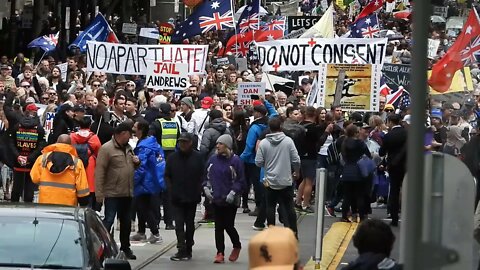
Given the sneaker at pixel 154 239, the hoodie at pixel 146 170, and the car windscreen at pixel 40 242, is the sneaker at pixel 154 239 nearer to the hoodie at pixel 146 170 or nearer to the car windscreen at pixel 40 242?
the hoodie at pixel 146 170

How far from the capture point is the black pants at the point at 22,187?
19.5 m

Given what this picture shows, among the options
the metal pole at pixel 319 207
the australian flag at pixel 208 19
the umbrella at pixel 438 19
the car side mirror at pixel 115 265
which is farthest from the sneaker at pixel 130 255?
the umbrella at pixel 438 19

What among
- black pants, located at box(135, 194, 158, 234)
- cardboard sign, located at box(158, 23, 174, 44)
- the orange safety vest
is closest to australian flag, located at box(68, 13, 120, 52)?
cardboard sign, located at box(158, 23, 174, 44)

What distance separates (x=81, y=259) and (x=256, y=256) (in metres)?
3.71

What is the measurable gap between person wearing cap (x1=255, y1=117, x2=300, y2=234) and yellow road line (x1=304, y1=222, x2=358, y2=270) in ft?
2.02

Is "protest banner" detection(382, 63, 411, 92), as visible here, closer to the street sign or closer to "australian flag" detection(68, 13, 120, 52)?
"australian flag" detection(68, 13, 120, 52)

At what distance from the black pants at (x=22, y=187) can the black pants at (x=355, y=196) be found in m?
4.41

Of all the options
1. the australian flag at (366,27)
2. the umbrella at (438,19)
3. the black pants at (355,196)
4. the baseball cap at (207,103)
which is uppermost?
the umbrella at (438,19)

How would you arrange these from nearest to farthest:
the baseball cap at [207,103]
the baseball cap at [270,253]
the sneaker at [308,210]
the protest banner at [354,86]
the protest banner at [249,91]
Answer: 1. the baseball cap at [270,253]
2. the protest banner at [354,86]
3. the sneaker at [308,210]
4. the baseball cap at [207,103]
5. the protest banner at [249,91]

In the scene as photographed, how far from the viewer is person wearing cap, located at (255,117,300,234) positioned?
56.4ft

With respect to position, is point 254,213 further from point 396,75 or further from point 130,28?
point 130,28

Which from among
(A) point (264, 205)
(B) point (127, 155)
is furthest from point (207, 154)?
(B) point (127, 155)

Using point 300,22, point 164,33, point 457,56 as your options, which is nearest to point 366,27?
point 300,22

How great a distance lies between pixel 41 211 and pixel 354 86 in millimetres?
11225
